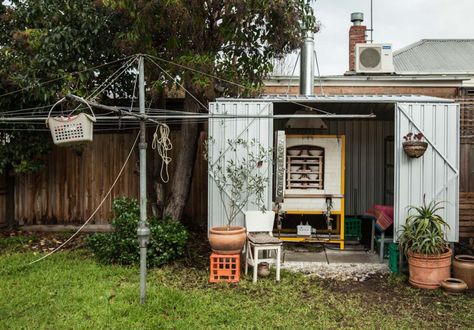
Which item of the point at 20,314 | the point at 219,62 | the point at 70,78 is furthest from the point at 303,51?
the point at 20,314

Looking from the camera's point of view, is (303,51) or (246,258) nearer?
(246,258)

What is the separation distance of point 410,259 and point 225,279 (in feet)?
7.62

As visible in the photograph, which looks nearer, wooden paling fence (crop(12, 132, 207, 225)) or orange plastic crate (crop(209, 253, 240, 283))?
orange plastic crate (crop(209, 253, 240, 283))

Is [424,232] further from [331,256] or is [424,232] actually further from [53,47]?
[53,47]

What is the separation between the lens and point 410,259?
5203mm

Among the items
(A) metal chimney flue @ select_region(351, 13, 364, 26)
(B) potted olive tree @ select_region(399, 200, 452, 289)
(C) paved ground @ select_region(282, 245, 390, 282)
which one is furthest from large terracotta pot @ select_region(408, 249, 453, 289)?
(A) metal chimney flue @ select_region(351, 13, 364, 26)

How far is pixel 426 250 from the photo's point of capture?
5074 millimetres

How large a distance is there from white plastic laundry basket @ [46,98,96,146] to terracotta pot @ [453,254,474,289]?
458cm

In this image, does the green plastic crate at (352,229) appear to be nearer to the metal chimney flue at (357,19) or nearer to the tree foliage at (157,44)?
the tree foliage at (157,44)

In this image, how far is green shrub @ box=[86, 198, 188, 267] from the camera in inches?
223

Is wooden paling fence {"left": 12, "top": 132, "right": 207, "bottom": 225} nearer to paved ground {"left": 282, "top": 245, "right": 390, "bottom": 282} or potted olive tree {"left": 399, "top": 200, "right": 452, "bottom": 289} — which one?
paved ground {"left": 282, "top": 245, "right": 390, "bottom": 282}

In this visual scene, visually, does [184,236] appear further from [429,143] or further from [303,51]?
[303,51]

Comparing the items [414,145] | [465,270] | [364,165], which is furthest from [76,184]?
Result: [465,270]

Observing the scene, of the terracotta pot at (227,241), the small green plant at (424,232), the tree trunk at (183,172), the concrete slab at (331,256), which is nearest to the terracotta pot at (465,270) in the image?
the small green plant at (424,232)
